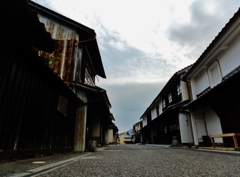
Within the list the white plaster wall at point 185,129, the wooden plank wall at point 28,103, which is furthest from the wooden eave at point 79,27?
the white plaster wall at point 185,129

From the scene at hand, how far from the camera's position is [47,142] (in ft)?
15.6

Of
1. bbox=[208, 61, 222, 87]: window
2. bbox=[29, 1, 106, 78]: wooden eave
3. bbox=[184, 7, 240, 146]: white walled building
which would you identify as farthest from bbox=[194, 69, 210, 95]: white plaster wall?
bbox=[29, 1, 106, 78]: wooden eave

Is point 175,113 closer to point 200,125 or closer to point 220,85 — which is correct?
point 200,125

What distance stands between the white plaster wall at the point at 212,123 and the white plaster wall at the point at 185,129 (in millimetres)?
1988

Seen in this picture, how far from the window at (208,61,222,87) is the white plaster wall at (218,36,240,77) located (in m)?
0.44

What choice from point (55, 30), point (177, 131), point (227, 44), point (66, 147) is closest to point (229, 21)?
point (227, 44)

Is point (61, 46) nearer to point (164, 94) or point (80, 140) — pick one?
point (80, 140)

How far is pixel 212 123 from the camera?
9.78 meters

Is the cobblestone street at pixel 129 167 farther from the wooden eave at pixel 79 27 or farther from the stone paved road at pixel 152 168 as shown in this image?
the wooden eave at pixel 79 27

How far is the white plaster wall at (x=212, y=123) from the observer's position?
9.07 metres

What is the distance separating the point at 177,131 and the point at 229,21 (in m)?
10.5

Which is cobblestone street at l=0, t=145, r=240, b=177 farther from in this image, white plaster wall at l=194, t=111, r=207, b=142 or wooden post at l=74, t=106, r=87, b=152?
white plaster wall at l=194, t=111, r=207, b=142

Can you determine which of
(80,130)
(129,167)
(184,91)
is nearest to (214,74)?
(184,91)

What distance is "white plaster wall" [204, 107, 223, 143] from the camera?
9070 millimetres
